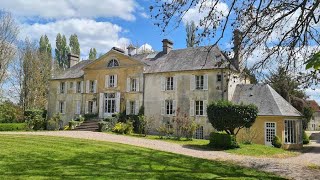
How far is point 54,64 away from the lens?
4800cm

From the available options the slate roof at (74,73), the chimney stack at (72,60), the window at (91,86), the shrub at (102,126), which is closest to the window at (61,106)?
the slate roof at (74,73)

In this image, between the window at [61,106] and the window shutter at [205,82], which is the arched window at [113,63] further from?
the window shutter at [205,82]

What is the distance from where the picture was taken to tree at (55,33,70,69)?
54344 millimetres

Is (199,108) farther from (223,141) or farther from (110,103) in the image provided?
(110,103)

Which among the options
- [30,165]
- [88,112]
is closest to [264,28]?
[30,165]

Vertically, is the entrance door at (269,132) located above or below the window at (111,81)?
below

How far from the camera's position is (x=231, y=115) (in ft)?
61.0

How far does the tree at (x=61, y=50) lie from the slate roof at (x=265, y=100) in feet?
118

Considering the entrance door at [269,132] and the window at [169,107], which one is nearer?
the entrance door at [269,132]

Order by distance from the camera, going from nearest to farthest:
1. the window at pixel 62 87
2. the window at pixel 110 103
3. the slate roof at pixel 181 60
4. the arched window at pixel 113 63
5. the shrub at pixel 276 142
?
the shrub at pixel 276 142
the slate roof at pixel 181 60
the window at pixel 110 103
the arched window at pixel 113 63
the window at pixel 62 87

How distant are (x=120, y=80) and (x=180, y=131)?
27.3 ft

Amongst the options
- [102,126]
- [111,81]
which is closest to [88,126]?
[102,126]

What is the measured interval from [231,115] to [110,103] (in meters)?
14.4

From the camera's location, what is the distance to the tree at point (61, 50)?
54.3 metres
